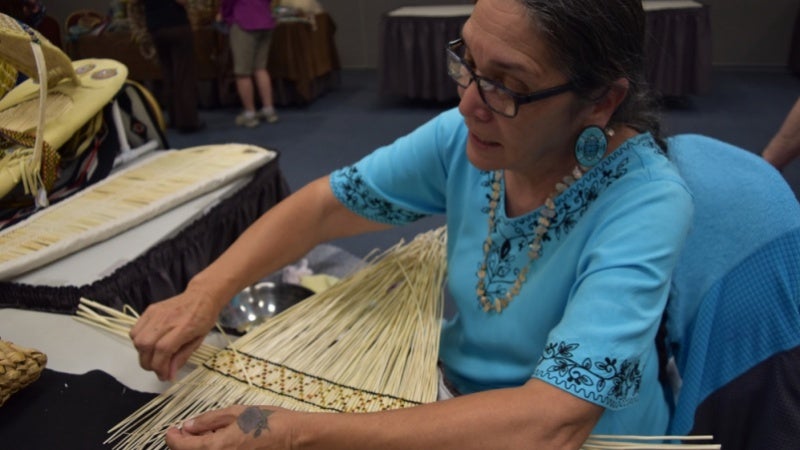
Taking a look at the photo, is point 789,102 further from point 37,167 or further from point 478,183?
point 37,167

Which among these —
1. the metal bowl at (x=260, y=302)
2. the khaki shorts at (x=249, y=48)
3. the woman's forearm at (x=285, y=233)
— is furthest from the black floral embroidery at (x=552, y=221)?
the khaki shorts at (x=249, y=48)

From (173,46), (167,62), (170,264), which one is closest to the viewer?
(170,264)

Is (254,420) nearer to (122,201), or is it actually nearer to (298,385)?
(298,385)

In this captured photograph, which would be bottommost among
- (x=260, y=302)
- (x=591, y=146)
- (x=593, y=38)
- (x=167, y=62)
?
(x=260, y=302)

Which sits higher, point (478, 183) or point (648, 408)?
point (478, 183)

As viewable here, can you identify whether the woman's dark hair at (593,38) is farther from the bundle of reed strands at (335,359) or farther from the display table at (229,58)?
the display table at (229,58)

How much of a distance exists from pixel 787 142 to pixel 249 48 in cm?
408

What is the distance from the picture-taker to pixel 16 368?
0.91 meters

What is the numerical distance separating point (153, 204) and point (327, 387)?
32.8 inches

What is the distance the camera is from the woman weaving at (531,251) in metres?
0.79

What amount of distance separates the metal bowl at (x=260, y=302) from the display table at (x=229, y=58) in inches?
154

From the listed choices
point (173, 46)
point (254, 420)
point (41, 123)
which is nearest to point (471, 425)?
point (254, 420)

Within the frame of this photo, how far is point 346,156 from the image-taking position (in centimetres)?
432

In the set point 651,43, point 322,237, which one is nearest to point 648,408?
point 651,43
